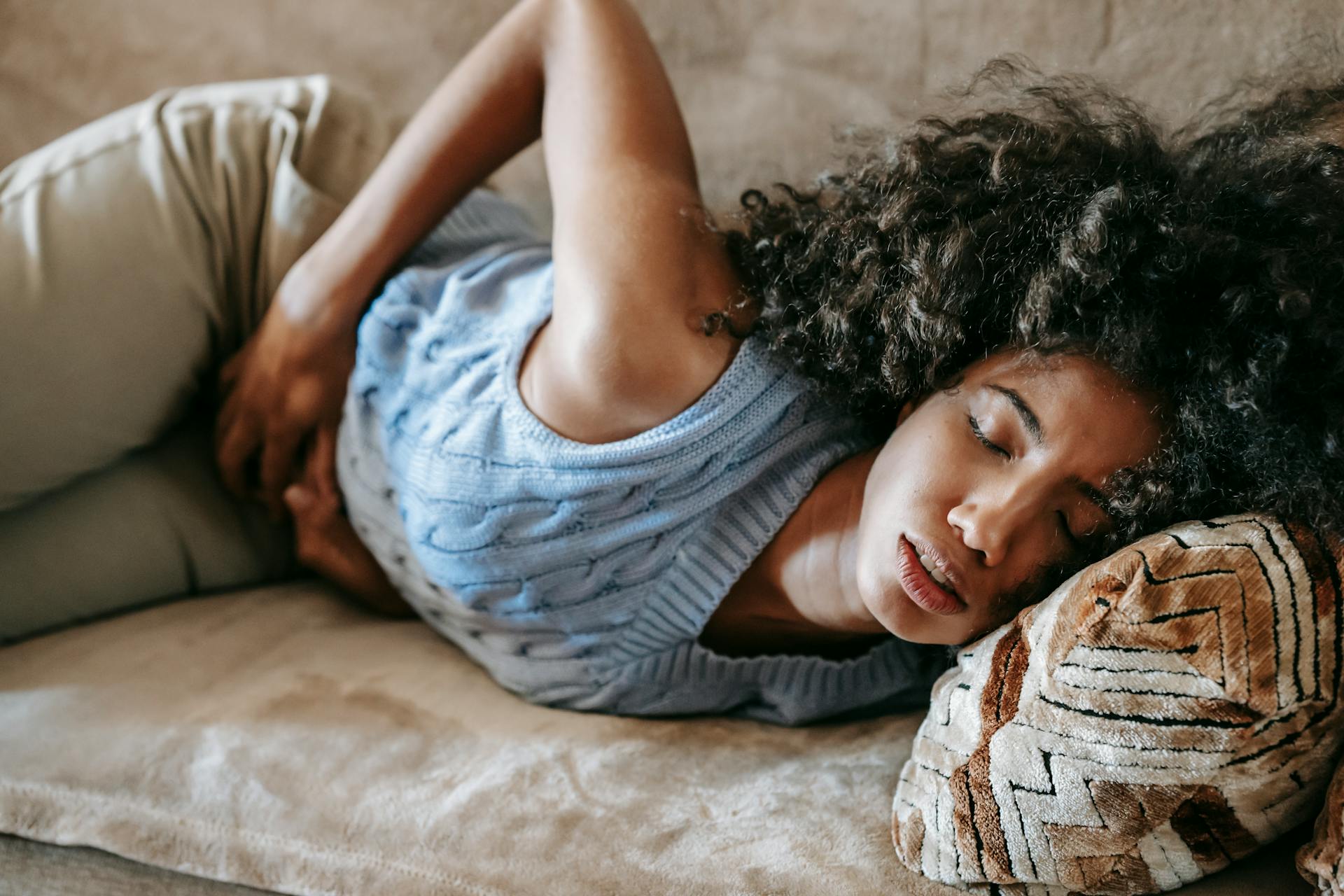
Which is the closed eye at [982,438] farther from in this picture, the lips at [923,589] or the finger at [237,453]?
the finger at [237,453]

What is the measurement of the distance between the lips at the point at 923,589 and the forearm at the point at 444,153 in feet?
1.87

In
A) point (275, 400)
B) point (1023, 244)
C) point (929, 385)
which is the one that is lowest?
point (275, 400)

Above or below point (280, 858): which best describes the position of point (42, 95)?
above

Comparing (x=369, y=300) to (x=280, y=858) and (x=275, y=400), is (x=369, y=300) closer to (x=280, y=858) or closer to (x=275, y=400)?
(x=275, y=400)

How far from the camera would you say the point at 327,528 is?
112 cm

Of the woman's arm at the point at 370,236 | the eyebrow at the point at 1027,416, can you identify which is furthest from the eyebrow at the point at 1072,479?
the woman's arm at the point at 370,236

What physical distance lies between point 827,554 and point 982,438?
185 millimetres

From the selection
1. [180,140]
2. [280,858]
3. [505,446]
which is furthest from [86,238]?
[280,858]

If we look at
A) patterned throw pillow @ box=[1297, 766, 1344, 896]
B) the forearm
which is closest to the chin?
patterned throw pillow @ box=[1297, 766, 1344, 896]

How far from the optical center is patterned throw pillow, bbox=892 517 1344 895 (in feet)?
1.96

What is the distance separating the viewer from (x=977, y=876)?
69cm

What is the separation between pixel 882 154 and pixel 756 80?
1.21 feet

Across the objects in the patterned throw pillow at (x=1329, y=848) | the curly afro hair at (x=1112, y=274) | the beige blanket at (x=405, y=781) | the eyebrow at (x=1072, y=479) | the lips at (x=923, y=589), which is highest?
the curly afro hair at (x=1112, y=274)

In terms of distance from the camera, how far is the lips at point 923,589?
76 centimetres
